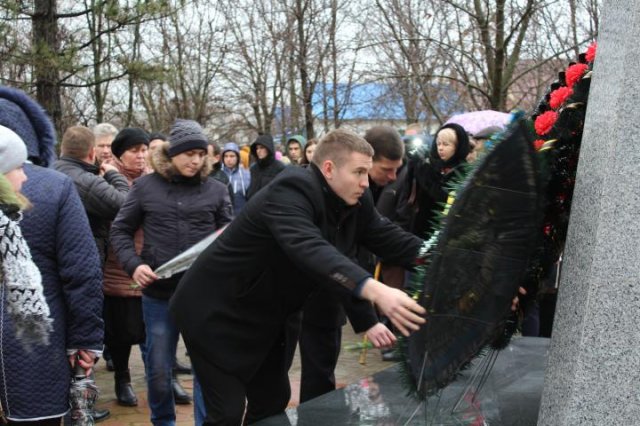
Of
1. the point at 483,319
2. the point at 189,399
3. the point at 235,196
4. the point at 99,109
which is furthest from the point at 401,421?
the point at 99,109

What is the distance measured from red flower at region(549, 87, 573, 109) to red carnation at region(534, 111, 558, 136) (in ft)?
0.16

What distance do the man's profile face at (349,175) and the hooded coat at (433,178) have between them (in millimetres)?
2478

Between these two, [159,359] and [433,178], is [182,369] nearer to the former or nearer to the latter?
[159,359]

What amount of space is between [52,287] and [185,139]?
6.29ft

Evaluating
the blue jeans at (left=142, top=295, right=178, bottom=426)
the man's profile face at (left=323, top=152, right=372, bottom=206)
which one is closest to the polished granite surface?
the man's profile face at (left=323, top=152, right=372, bottom=206)

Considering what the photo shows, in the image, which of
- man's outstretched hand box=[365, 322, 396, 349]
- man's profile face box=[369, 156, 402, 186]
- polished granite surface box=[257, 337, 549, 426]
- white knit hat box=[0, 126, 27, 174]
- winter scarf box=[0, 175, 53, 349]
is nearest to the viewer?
winter scarf box=[0, 175, 53, 349]

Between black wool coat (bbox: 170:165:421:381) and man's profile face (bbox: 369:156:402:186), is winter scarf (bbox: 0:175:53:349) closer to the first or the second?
black wool coat (bbox: 170:165:421:381)

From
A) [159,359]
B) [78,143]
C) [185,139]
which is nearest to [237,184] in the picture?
[78,143]

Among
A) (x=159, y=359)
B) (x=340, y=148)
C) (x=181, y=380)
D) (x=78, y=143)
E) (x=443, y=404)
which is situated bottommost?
(x=181, y=380)

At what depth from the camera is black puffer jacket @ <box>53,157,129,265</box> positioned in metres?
5.86

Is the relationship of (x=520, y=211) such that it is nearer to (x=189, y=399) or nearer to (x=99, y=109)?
(x=189, y=399)

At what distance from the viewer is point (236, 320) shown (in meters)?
3.75

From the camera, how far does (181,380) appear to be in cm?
701

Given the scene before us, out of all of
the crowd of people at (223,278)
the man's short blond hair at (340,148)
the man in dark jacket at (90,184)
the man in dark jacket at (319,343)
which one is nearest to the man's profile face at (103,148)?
the man in dark jacket at (90,184)
